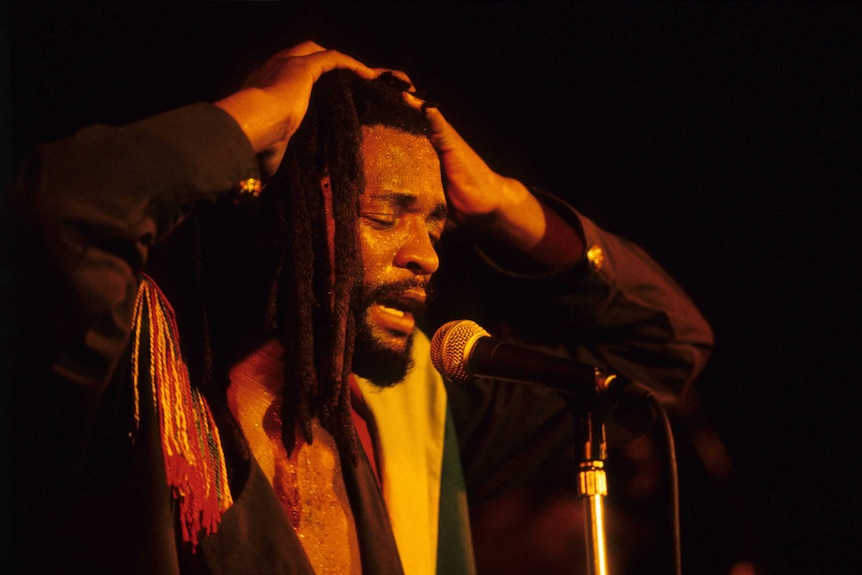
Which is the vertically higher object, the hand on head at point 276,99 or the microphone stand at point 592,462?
the hand on head at point 276,99

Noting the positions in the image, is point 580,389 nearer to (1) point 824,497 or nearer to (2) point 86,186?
(2) point 86,186

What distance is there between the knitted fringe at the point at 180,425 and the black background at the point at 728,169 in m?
0.92

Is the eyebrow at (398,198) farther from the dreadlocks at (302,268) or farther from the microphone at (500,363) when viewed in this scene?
the microphone at (500,363)

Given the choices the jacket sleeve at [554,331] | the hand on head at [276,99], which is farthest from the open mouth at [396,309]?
the hand on head at [276,99]

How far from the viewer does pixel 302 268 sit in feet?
5.96

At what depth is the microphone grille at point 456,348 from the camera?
1.58 metres

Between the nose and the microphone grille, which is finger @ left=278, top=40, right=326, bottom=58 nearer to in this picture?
the nose

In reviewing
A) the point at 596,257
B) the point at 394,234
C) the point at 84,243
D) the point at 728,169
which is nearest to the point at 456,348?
the point at 394,234

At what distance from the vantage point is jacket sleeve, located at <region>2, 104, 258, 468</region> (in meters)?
1.34

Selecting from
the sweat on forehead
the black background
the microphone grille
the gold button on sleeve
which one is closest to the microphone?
the microphone grille

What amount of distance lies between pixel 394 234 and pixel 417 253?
6 centimetres

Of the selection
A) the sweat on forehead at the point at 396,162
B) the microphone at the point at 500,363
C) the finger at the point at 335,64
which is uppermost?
the finger at the point at 335,64

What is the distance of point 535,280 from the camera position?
223cm

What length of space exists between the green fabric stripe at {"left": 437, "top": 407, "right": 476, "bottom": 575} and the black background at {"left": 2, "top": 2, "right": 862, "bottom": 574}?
0.64 metres
